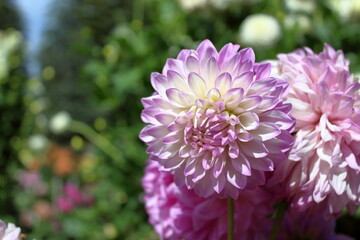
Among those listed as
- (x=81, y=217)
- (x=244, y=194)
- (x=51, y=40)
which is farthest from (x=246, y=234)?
(x=51, y=40)

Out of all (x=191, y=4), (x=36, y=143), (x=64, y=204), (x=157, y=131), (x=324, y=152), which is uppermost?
(x=36, y=143)

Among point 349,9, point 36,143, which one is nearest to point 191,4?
point 349,9

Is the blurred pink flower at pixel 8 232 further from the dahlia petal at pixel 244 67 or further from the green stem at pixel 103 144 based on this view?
the green stem at pixel 103 144

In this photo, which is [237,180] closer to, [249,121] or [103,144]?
[249,121]

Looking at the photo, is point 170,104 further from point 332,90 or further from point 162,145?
point 332,90

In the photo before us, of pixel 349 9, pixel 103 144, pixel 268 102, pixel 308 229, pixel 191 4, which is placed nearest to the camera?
pixel 268 102

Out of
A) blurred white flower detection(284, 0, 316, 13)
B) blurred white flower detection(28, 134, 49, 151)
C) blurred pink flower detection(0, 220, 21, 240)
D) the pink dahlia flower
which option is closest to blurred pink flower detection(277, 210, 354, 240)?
the pink dahlia flower

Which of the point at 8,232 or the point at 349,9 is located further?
the point at 349,9
